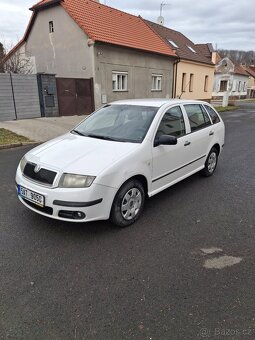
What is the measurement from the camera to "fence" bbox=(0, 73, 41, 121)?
472 inches

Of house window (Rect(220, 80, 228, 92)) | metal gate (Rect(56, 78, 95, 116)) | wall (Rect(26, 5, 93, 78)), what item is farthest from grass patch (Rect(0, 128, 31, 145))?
house window (Rect(220, 80, 228, 92))

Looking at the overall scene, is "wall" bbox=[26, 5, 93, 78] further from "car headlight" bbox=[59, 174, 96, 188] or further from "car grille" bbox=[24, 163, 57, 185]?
"car headlight" bbox=[59, 174, 96, 188]

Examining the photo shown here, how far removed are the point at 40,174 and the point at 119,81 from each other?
14.3 metres

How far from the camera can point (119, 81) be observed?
16.5 m

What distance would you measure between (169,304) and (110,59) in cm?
1491

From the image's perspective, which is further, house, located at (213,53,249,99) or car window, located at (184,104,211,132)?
house, located at (213,53,249,99)

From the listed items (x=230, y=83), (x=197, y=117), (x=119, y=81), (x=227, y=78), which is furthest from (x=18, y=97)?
(x=230, y=83)

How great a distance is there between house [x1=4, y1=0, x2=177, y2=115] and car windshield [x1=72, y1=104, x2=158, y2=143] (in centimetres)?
997

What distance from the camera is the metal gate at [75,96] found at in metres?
13.8

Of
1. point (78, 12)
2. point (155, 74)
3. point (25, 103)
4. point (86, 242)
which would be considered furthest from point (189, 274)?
point (155, 74)

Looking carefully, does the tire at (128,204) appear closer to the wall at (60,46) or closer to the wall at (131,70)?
the wall at (131,70)

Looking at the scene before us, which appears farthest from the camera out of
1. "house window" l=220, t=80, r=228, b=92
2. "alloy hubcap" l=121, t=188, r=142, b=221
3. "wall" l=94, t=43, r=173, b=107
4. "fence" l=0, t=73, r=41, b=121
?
"house window" l=220, t=80, r=228, b=92

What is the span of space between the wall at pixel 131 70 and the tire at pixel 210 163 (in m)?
10.6

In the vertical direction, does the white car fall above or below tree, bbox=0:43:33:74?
below
